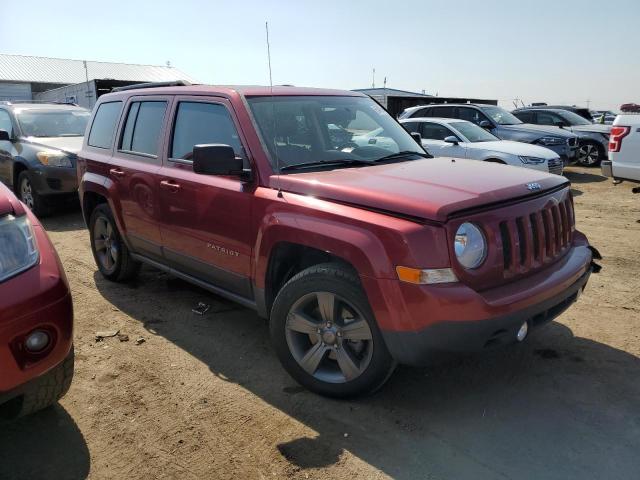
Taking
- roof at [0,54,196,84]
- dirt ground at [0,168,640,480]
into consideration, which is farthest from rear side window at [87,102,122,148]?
roof at [0,54,196,84]

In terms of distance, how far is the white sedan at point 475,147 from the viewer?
384 inches

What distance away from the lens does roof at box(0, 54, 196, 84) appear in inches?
1620

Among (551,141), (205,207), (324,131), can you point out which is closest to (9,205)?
(205,207)

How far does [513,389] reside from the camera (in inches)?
128

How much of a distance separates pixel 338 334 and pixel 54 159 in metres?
6.70

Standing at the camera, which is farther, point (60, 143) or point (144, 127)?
point (60, 143)

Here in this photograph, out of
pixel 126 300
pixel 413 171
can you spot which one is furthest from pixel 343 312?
pixel 126 300

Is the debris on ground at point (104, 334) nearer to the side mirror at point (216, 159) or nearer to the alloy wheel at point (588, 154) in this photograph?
the side mirror at point (216, 159)

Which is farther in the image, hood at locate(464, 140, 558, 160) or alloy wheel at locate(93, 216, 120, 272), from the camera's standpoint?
hood at locate(464, 140, 558, 160)

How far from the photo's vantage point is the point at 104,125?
17.0 feet

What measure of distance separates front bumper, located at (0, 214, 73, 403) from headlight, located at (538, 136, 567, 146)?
1199 cm

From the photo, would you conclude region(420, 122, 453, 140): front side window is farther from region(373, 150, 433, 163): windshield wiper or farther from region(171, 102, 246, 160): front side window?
region(171, 102, 246, 160): front side window

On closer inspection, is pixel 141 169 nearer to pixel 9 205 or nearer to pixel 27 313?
pixel 9 205

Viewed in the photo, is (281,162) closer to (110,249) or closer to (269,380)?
(269,380)
